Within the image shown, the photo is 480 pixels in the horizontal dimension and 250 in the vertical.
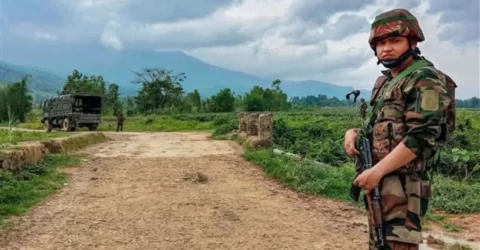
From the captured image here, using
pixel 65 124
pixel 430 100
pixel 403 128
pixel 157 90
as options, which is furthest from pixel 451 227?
pixel 157 90

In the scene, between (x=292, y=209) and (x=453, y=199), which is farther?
(x=453, y=199)

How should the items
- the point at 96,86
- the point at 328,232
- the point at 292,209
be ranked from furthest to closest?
the point at 96,86
the point at 292,209
the point at 328,232

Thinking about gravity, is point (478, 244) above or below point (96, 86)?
below

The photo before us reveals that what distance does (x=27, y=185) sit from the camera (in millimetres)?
7195

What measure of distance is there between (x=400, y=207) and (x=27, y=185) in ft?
20.5

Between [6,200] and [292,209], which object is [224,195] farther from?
[6,200]

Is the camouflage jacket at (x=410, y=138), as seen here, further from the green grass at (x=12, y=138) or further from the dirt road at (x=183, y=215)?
the green grass at (x=12, y=138)

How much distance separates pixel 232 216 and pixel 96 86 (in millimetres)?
45148

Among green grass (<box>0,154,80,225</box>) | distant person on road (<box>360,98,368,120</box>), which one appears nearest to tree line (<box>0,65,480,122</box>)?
green grass (<box>0,154,80,225</box>)

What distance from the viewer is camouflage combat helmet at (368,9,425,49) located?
2289mm

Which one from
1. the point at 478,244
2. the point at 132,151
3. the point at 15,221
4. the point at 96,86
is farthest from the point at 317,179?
the point at 96,86

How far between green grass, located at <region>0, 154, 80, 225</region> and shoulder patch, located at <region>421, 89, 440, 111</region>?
4.60 m

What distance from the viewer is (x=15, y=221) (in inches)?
210

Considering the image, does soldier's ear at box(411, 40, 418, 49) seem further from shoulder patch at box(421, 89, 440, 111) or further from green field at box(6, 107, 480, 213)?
green field at box(6, 107, 480, 213)
